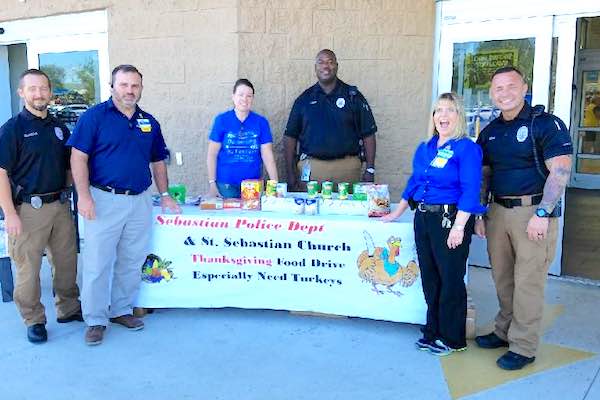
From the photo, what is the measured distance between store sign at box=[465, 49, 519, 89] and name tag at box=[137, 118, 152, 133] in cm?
315

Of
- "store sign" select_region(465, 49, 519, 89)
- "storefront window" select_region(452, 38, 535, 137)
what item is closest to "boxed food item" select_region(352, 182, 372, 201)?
"storefront window" select_region(452, 38, 535, 137)

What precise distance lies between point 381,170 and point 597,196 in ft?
23.9

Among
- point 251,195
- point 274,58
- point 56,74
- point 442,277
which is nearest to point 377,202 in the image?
point 442,277

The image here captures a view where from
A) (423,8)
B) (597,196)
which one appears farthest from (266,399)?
(597,196)

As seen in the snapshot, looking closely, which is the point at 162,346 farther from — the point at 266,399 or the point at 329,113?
the point at 329,113

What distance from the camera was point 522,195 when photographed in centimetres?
340

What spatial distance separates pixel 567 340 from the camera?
13.0 ft

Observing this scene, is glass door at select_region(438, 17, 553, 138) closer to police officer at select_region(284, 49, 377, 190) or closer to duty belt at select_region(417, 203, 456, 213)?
police officer at select_region(284, 49, 377, 190)

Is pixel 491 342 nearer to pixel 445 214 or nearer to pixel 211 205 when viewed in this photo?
pixel 445 214

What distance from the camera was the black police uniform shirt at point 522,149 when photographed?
10.7ft

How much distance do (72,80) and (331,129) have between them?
3.55 meters

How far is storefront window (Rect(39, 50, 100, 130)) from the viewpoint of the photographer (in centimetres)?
655

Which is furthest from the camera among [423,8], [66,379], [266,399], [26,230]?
[423,8]

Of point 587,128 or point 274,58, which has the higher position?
point 274,58
